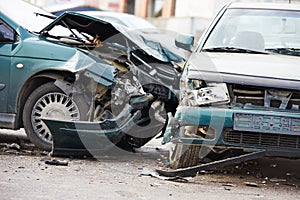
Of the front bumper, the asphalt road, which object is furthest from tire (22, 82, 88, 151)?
the front bumper

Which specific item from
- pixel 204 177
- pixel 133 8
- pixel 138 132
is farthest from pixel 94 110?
pixel 133 8

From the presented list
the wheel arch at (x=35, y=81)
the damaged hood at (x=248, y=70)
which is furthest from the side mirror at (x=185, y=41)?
the wheel arch at (x=35, y=81)

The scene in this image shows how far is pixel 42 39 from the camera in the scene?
862 centimetres

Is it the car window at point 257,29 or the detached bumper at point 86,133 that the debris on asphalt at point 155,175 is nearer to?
the detached bumper at point 86,133

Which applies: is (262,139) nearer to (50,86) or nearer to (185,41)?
(185,41)

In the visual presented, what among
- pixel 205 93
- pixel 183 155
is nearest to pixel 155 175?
pixel 183 155

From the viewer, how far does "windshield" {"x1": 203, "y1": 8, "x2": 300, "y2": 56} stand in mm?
8016

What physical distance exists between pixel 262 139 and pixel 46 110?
2.61 m

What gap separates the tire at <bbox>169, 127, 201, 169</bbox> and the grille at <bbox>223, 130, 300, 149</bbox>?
54 cm

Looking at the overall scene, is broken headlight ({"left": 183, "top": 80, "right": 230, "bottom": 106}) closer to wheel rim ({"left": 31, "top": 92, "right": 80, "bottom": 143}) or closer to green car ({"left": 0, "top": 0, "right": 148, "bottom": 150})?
green car ({"left": 0, "top": 0, "right": 148, "bottom": 150})

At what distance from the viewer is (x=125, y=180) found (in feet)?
23.3

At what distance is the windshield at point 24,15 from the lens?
29.3 ft

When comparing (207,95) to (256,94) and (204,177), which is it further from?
(204,177)

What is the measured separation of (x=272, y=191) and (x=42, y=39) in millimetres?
3197
